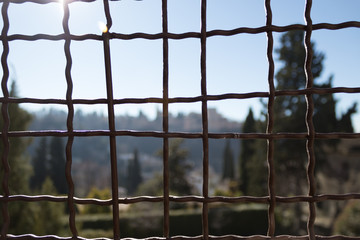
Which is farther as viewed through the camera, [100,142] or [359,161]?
[100,142]

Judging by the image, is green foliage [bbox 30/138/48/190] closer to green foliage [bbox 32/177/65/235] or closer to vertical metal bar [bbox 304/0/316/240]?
green foliage [bbox 32/177/65/235]

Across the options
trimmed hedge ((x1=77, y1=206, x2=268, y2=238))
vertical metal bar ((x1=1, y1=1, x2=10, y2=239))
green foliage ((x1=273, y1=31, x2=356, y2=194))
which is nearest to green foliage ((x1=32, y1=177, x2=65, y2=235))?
trimmed hedge ((x1=77, y1=206, x2=268, y2=238))

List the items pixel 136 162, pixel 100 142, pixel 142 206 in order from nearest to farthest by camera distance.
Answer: pixel 142 206 < pixel 136 162 < pixel 100 142

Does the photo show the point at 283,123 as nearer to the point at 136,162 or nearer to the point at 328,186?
the point at 328,186

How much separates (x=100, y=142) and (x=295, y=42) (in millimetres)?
21462

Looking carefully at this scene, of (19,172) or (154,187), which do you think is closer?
(19,172)

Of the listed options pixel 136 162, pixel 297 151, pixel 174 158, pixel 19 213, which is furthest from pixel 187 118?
pixel 19 213

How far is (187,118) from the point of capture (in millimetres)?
28531

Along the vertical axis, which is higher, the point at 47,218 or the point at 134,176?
the point at 47,218

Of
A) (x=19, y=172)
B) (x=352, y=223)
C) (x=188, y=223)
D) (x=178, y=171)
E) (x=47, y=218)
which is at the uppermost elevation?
(x=19, y=172)

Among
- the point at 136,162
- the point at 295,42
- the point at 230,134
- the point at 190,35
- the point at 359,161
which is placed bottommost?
the point at 136,162

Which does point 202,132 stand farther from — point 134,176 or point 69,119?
point 134,176

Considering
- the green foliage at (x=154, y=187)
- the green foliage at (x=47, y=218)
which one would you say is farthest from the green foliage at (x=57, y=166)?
the green foliage at (x=47, y=218)

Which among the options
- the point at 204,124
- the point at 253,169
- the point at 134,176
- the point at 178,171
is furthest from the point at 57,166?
the point at 204,124
